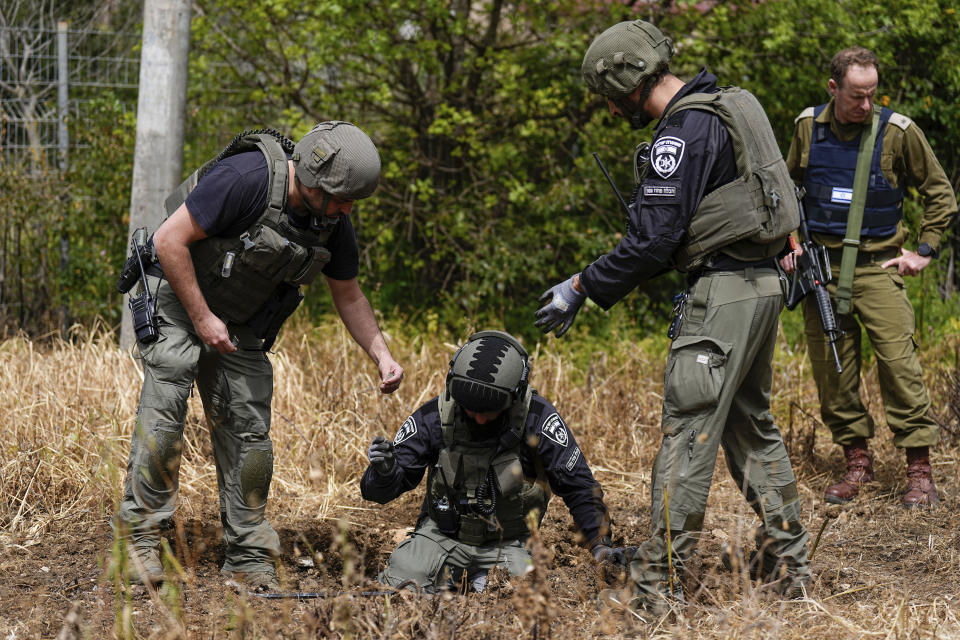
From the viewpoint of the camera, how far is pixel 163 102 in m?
5.79

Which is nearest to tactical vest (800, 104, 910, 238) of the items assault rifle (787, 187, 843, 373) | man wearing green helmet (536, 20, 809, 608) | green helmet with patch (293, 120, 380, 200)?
assault rifle (787, 187, 843, 373)

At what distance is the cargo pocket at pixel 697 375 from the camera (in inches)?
127

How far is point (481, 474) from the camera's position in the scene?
3.65m

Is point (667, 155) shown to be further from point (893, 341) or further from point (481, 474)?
point (893, 341)

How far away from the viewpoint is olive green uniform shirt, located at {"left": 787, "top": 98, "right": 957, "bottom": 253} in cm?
474

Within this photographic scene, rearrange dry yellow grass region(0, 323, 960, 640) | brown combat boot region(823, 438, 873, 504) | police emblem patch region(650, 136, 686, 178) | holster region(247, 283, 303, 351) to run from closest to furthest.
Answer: dry yellow grass region(0, 323, 960, 640) < police emblem patch region(650, 136, 686, 178) < holster region(247, 283, 303, 351) < brown combat boot region(823, 438, 873, 504)

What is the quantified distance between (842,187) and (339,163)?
103 inches

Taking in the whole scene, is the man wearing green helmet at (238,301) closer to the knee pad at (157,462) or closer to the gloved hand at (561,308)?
the knee pad at (157,462)

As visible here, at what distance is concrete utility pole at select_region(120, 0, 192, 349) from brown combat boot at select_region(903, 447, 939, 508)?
4308 millimetres

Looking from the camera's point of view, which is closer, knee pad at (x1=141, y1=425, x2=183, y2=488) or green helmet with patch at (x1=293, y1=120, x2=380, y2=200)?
green helmet with patch at (x1=293, y1=120, x2=380, y2=200)

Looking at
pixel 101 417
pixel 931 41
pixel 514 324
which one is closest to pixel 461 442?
pixel 101 417

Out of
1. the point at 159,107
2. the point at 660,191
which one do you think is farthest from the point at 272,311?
the point at 159,107

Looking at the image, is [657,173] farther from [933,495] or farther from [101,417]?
[101,417]

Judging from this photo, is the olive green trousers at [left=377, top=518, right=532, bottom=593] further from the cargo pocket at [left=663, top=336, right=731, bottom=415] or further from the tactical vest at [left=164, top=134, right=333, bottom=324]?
the tactical vest at [left=164, top=134, right=333, bottom=324]
